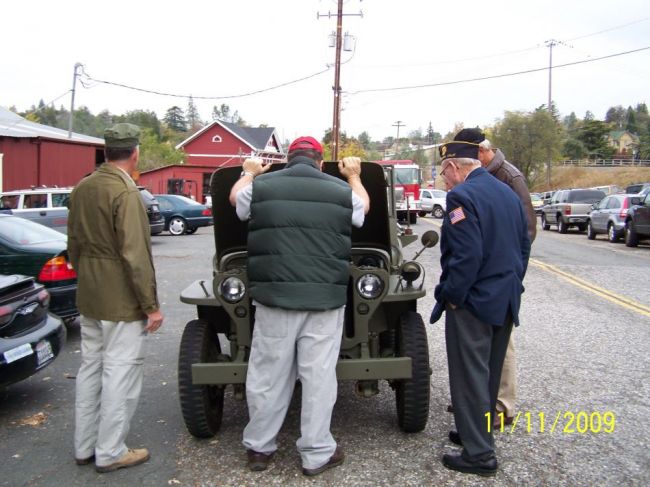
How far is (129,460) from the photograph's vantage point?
3789 mm

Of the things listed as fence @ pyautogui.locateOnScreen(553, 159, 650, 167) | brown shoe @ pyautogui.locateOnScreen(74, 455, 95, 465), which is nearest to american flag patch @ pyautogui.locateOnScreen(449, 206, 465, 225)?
brown shoe @ pyautogui.locateOnScreen(74, 455, 95, 465)

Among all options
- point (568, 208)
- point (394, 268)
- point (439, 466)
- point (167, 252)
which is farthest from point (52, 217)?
point (568, 208)

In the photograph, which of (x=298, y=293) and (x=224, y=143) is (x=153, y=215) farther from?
(x=224, y=143)

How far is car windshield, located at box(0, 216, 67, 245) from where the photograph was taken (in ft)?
23.8

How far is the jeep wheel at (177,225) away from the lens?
75.6 ft

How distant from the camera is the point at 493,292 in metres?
3.56

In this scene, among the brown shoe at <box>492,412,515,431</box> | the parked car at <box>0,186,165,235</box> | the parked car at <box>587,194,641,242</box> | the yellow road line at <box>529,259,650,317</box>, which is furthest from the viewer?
the parked car at <box>587,194,641,242</box>

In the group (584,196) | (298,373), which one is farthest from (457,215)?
(584,196)

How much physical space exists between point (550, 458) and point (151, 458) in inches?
96.9

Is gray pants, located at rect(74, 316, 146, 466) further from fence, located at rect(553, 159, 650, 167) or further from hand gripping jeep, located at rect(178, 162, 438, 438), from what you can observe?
fence, located at rect(553, 159, 650, 167)

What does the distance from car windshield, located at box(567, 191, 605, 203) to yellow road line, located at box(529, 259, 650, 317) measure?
14588 mm

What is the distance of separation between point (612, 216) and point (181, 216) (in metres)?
15.0

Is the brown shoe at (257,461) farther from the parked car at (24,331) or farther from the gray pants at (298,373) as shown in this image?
the parked car at (24,331)

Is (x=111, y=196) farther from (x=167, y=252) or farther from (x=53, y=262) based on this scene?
(x=167, y=252)
